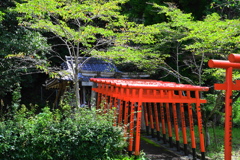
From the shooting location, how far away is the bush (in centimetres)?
662

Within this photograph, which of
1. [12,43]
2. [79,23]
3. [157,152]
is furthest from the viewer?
[12,43]

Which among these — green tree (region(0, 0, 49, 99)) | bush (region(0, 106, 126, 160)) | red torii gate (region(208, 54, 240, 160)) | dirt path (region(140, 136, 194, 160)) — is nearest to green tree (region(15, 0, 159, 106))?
bush (region(0, 106, 126, 160))

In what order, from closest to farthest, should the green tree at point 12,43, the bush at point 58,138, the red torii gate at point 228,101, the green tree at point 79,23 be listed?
the red torii gate at point 228,101
the bush at point 58,138
the green tree at point 79,23
the green tree at point 12,43

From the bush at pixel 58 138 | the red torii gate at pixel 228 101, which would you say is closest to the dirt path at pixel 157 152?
the bush at pixel 58 138

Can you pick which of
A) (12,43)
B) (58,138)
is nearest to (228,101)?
(58,138)

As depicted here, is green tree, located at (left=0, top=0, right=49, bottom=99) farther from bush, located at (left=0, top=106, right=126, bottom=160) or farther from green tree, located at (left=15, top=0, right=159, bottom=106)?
bush, located at (left=0, top=106, right=126, bottom=160)

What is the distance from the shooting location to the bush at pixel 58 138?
6625 mm

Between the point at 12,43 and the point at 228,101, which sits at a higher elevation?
the point at 12,43

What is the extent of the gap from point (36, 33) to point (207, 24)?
8990 millimetres

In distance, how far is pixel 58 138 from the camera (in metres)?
6.87

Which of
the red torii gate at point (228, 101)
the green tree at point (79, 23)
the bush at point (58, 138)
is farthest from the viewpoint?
the green tree at point (79, 23)

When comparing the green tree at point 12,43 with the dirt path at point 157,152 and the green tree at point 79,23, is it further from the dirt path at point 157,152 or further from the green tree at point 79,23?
the dirt path at point 157,152

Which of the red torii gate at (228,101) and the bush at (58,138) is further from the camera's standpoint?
the bush at (58,138)

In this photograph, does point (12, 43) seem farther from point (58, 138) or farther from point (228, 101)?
point (228, 101)
